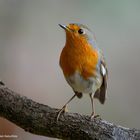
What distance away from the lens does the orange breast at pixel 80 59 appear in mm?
3467

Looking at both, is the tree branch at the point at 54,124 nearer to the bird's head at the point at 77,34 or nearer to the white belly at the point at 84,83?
the white belly at the point at 84,83

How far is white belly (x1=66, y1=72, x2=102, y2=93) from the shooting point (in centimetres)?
349

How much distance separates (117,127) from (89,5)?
368 cm

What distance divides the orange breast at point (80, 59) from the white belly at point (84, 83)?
0.10 feet

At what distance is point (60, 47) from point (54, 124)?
319 cm

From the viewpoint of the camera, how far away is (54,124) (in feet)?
10.5

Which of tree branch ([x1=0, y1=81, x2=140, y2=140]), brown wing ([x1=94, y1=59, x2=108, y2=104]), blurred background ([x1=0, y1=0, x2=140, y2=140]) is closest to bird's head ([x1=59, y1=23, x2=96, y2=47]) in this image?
brown wing ([x1=94, y1=59, x2=108, y2=104])

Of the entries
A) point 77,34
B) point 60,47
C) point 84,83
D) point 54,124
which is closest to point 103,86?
point 84,83

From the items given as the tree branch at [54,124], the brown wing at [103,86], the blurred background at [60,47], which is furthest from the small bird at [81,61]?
the blurred background at [60,47]

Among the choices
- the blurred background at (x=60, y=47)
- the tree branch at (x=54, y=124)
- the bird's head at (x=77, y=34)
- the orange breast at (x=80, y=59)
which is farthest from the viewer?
the blurred background at (x=60, y=47)

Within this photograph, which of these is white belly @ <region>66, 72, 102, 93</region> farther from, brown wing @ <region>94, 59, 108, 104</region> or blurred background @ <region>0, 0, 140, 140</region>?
blurred background @ <region>0, 0, 140, 140</region>

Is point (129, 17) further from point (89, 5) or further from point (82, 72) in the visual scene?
point (82, 72)

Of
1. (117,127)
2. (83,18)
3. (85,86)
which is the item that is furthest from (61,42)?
(117,127)

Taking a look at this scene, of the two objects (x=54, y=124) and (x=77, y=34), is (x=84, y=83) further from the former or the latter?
(x=54, y=124)
